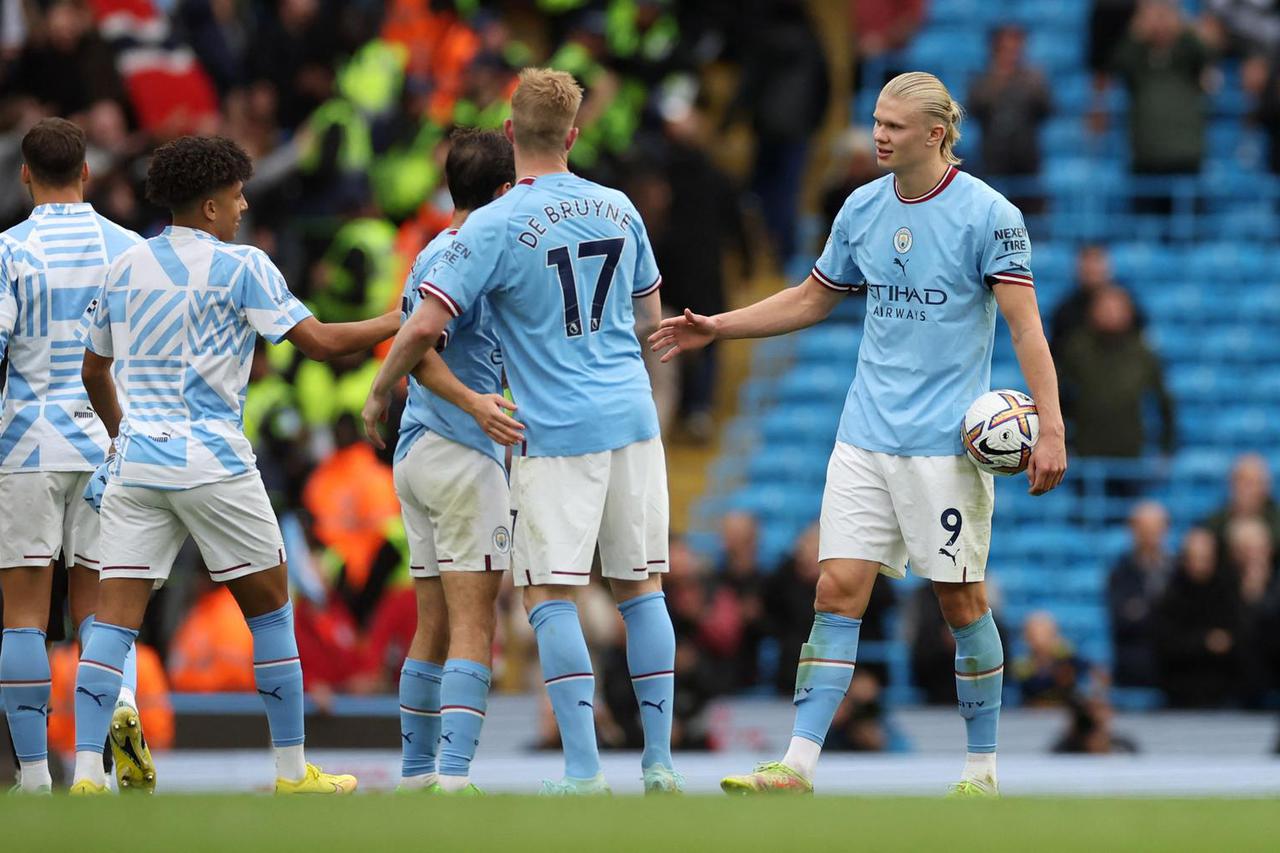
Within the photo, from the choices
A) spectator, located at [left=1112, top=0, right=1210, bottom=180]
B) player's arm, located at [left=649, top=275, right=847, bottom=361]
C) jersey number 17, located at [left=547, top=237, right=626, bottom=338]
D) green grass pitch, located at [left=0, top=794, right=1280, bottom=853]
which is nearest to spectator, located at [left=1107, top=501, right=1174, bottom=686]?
spectator, located at [left=1112, top=0, right=1210, bottom=180]

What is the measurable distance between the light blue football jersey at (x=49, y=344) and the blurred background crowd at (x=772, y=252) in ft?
21.6

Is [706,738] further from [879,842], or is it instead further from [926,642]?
[879,842]

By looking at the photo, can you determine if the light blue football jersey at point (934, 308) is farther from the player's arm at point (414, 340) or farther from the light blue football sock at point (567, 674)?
the player's arm at point (414, 340)

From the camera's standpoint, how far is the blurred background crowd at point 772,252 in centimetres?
1688

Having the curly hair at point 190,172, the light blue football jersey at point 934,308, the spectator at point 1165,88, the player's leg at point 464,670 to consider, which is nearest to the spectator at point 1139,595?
the spectator at point 1165,88

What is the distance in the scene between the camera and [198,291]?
8.49 metres

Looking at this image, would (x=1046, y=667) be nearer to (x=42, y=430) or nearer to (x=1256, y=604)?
(x=1256, y=604)

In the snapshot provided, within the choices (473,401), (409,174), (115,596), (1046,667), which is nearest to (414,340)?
(473,401)

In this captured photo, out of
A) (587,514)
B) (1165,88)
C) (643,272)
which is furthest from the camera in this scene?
(1165,88)

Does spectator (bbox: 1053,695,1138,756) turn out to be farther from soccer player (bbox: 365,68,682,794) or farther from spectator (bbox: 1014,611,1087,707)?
soccer player (bbox: 365,68,682,794)

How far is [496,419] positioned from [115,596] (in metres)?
1.54

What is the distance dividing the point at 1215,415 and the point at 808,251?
4.00 meters

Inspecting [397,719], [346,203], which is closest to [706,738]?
[397,719]

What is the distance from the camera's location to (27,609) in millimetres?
9016
